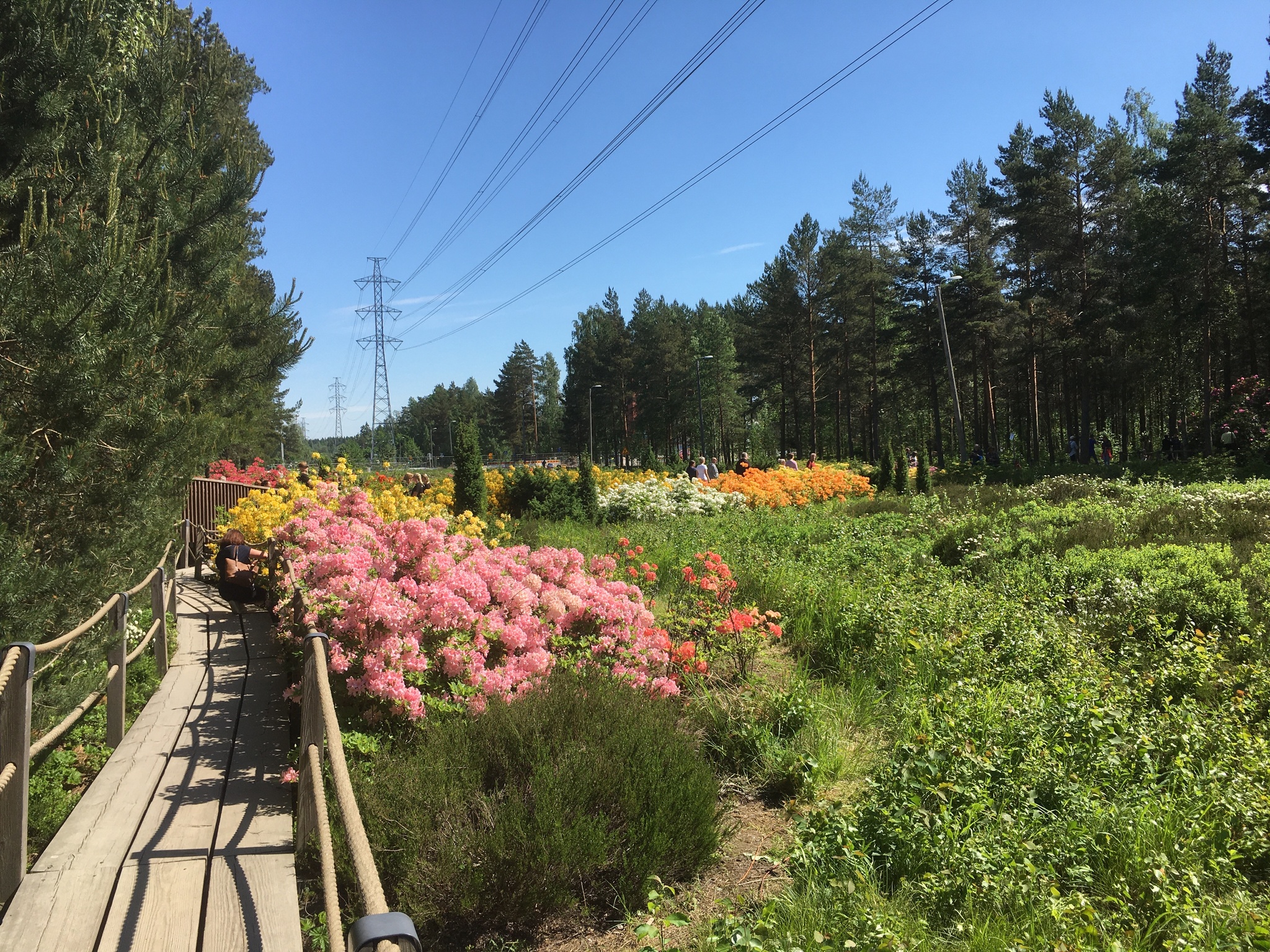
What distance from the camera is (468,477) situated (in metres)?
14.2

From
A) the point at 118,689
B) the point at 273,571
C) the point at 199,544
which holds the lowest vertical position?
the point at 118,689

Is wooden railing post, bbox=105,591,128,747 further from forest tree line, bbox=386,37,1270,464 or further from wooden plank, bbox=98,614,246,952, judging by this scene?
forest tree line, bbox=386,37,1270,464

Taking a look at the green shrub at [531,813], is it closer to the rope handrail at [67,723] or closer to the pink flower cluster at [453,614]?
the pink flower cluster at [453,614]

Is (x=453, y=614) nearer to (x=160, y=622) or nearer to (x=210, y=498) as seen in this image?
(x=160, y=622)

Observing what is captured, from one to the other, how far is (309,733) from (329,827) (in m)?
0.99

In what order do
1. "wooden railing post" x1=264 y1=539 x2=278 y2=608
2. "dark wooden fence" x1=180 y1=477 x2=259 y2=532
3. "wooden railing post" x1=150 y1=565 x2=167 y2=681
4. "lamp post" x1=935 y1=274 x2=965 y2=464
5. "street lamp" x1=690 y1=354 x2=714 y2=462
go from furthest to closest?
"street lamp" x1=690 y1=354 x2=714 y2=462 → "lamp post" x1=935 y1=274 x2=965 y2=464 → "dark wooden fence" x1=180 y1=477 x2=259 y2=532 → "wooden railing post" x1=264 y1=539 x2=278 y2=608 → "wooden railing post" x1=150 y1=565 x2=167 y2=681

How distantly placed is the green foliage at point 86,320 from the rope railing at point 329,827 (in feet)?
6.53

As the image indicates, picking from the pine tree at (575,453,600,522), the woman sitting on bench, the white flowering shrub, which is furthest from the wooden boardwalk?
the white flowering shrub

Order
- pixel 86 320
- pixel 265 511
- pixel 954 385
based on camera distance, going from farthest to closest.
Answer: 1. pixel 954 385
2. pixel 265 511
3. pixel 86 320

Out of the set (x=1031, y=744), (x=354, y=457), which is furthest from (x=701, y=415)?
(x=1031, y=744)

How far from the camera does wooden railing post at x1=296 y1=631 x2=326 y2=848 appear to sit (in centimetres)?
294

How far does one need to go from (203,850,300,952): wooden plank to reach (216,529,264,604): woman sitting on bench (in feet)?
17.4

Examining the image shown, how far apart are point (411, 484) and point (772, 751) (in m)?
11.5

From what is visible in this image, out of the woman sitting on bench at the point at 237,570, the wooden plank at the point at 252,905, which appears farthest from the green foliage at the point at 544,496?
the wooden plank at the point at 252,905
